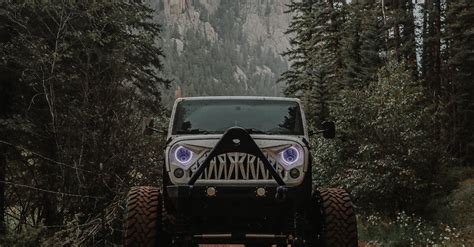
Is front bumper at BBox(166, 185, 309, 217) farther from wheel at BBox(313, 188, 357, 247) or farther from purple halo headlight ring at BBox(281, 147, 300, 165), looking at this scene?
wheel at BBox(313, 188, 357, 247)

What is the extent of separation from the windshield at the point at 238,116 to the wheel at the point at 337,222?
1.08 metres

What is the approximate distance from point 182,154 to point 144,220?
0.88 metres

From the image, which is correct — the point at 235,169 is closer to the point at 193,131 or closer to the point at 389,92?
the point at 193,131

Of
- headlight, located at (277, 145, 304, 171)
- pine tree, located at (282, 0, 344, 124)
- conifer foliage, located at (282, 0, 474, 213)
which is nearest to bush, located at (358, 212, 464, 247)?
conifer foliage, located at (282, 0, 474, 213)

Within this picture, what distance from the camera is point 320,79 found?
30281mm

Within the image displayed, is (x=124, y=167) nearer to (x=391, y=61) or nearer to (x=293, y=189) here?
(x=293, y=189)

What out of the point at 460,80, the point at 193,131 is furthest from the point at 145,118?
the point at 460,80

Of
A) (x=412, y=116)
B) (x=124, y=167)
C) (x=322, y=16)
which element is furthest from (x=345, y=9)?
(x=124, y=167)

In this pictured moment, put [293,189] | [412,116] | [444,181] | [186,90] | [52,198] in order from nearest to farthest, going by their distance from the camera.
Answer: [293,189] → [52,198] → [412,116] → [444,181] → [186,90]

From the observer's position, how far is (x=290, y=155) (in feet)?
21.0

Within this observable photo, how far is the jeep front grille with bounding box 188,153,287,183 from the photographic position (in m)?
6.08

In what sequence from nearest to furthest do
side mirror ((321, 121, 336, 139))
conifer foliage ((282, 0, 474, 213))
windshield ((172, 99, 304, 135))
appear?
windshield ((172, 99, 304, 135)), side mirror ((321, 121, 336, 139)), conifer foliage ((282, 0, 474, 213))

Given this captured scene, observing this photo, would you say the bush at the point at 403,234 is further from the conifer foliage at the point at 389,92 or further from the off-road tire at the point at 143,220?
the off-road tire at the point at 143,220

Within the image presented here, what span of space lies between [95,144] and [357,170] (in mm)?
10953
